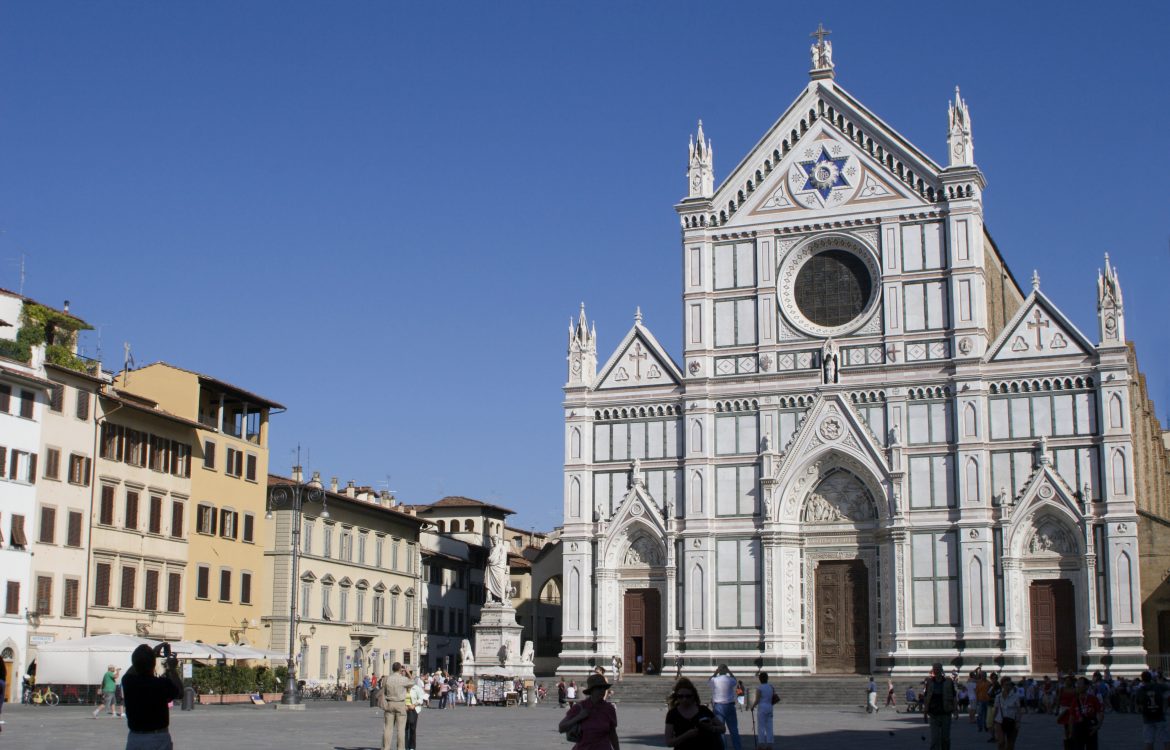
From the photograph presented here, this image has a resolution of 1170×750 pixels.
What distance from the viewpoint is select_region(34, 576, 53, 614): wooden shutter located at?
40969mm

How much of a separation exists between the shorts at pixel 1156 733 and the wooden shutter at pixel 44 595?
3149 cm

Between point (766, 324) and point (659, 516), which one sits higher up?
point (766, 324)

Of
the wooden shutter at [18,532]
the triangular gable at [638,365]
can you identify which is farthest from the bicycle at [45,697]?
the triangular gable at [638,365]

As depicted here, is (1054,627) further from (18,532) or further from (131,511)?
(18,532)

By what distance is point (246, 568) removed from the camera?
51.2m

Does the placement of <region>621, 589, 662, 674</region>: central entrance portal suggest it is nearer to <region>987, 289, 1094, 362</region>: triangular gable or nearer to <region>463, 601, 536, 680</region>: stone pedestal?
<region>463, 601, 536, 680</region>: stone pedestal

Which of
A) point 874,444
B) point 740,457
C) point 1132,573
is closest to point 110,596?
point 740,457

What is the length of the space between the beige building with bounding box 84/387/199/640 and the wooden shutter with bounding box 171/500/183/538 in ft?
0.11

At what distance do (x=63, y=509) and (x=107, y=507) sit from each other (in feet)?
6.45

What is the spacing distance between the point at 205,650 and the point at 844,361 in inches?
882

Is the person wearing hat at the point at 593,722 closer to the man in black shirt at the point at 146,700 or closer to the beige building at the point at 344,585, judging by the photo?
the man in black shirt at the point at 146,700

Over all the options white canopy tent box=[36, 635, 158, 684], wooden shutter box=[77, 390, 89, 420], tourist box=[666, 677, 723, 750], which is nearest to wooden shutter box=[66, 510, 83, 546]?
wooden shutter box=[77, 390, 89, 420]

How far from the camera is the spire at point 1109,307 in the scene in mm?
44938

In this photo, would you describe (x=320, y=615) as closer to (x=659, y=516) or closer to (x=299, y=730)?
(x=659, y=516)
